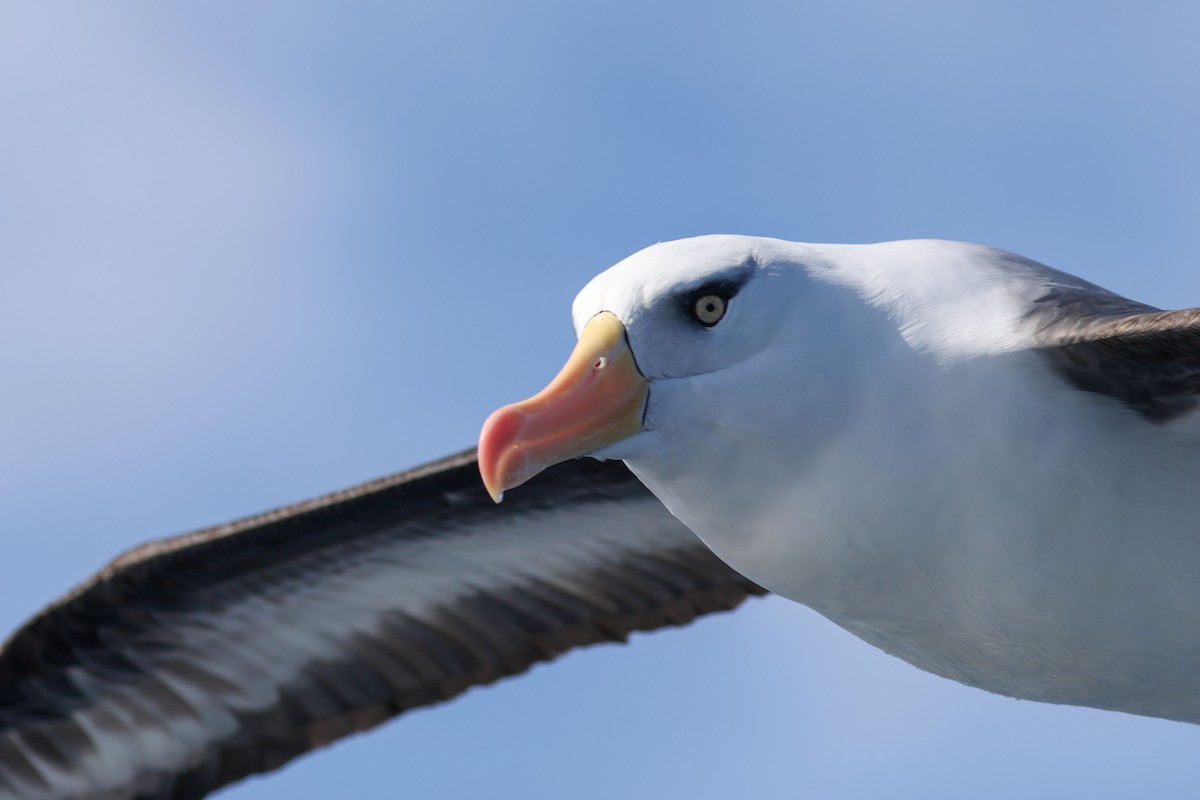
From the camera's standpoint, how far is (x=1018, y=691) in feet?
20.1

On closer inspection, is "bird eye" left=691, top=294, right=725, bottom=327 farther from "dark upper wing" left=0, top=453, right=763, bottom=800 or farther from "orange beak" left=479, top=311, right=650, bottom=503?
"dark upper wing" left=0, top=453, right=763, bottom=800

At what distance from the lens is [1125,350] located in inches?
213

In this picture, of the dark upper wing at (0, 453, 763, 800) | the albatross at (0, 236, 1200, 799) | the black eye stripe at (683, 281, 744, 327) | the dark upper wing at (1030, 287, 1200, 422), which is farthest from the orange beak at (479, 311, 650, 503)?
the dark upper wing at (0, 453, 763, 800)

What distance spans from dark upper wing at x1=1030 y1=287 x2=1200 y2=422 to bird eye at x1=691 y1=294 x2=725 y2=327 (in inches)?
41.4

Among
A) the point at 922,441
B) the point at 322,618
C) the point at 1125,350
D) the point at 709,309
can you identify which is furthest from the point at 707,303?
the point at 322,618

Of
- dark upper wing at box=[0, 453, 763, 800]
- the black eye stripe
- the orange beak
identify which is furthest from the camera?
dark upper wing at box=[0, 453, 763, 800]

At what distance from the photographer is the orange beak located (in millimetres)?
5242

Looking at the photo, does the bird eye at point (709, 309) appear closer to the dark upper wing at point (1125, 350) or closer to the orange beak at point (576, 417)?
the orange beak at point (576, 417)

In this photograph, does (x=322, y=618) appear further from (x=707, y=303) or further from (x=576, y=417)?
(x=707, y=303)

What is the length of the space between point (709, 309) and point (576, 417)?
55 centimetres

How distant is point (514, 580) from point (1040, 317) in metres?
3.54

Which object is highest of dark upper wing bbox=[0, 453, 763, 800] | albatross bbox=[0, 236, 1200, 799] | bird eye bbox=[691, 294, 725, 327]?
bird eye bbox=[691, 294, 725, 327]

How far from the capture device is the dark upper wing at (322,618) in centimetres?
761

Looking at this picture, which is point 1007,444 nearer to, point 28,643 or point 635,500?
point 635,500
